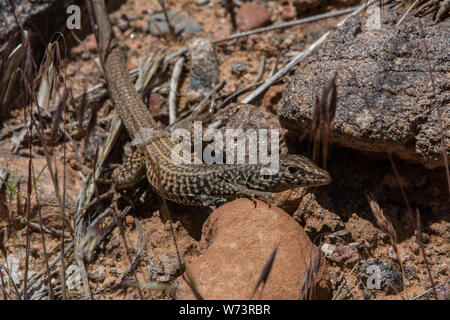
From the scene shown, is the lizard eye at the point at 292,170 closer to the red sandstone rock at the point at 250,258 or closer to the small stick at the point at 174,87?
the red sandstone rock at the point at 250,258

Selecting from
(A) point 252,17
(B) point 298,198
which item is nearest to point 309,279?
(B) point 298,198

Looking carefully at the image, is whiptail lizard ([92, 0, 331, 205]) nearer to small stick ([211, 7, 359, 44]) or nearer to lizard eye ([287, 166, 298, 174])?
lizard eye ([287, 166, 298, 174])

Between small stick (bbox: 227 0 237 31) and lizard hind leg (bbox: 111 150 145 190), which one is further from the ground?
small stick (bbox: 227 0 237 31)

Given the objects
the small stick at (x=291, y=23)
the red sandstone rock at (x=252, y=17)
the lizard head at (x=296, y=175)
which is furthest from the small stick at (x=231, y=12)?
the lizard head at (x=296, y=175)

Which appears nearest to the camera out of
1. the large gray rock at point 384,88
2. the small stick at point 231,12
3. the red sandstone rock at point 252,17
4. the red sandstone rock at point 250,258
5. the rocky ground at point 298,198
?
the red sandstone rock at point 250,258

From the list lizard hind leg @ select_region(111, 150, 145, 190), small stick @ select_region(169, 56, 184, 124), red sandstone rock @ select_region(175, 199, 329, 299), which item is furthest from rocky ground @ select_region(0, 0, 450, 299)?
lizard hind leg @ select_region(111, 150, 145, 190)

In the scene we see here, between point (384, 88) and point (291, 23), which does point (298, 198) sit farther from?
point (291, 23)

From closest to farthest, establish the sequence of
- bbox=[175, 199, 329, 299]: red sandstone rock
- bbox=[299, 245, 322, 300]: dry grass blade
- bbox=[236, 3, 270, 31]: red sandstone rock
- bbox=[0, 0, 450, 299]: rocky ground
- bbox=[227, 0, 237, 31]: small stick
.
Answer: bbox=[299, 245, 322, 300]: dry grass blade, bbox=[175, 199, 329, 299]: red sandstone rock, bbox=[0, 0, 450, 299]: rocky ground, bbox=[236, 3, 270, 31]: red sandstone rock, bbox=[227, 0, 237, 31]: small stick
